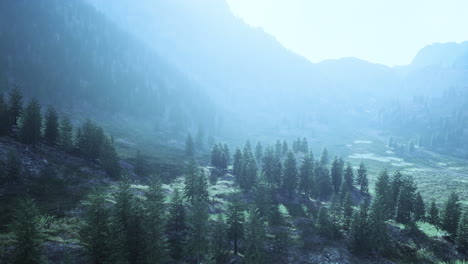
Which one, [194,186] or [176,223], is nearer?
[176,223]

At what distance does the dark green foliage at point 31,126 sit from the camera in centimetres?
5606

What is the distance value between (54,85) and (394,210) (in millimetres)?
177504

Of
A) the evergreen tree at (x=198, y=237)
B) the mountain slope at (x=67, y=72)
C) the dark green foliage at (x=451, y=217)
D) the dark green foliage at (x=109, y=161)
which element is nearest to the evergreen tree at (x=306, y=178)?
the dark green foliage at (x=451, y=217)

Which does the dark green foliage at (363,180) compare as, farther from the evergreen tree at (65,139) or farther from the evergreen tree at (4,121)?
the evergreen tree at (4,121)

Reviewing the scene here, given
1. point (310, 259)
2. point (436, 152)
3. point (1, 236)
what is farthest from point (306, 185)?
point (436, 152)

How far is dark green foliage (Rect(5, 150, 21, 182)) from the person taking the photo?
Result: 43681 millimetres

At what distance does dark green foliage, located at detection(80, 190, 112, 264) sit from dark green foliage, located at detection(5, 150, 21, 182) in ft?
92.8

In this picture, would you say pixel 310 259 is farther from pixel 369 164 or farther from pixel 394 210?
pixel 369 164

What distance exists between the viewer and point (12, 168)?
44625 mm

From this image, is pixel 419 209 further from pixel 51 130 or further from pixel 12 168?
pixel 51 130

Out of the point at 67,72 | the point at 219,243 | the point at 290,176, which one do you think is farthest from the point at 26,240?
the point at 67,72

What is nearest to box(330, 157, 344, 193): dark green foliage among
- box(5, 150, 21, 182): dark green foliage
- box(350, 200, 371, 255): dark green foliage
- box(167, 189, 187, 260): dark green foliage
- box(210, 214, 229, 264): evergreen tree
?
box(350, 200, 371, 255): dark green foliage

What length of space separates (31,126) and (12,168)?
1628 cm

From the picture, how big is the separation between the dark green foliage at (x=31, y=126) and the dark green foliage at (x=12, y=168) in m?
11.9
